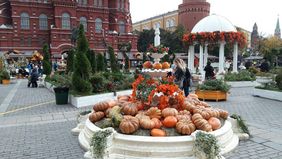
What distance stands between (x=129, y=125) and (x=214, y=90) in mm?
8204

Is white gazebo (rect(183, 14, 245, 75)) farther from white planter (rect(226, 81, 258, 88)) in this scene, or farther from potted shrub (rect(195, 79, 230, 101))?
potted shrub (rect(195, 79, 230, 101))

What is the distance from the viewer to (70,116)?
10.1 m

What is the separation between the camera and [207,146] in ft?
17.2

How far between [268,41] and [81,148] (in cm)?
5776

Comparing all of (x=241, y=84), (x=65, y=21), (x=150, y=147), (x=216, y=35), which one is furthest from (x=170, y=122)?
(x=65, y=21)

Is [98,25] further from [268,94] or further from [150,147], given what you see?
[150,147]

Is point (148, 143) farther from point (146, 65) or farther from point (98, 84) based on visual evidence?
point (146, 65)

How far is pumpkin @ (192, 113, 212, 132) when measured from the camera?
6027 millimetres

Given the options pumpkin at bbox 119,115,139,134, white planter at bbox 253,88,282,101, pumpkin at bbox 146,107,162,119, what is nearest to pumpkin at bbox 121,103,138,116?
pumpkin at bbox 146,107,162,119

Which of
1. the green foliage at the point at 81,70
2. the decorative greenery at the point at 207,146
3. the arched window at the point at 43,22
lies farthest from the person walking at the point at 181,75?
the arched window at the point at 43,22

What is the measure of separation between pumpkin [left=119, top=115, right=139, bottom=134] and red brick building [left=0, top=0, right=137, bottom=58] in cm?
4676

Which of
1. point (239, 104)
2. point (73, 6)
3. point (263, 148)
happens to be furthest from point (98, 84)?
point (73, 6)

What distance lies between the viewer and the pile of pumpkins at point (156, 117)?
6.00 meters

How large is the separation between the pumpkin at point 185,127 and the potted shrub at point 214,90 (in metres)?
7.46
